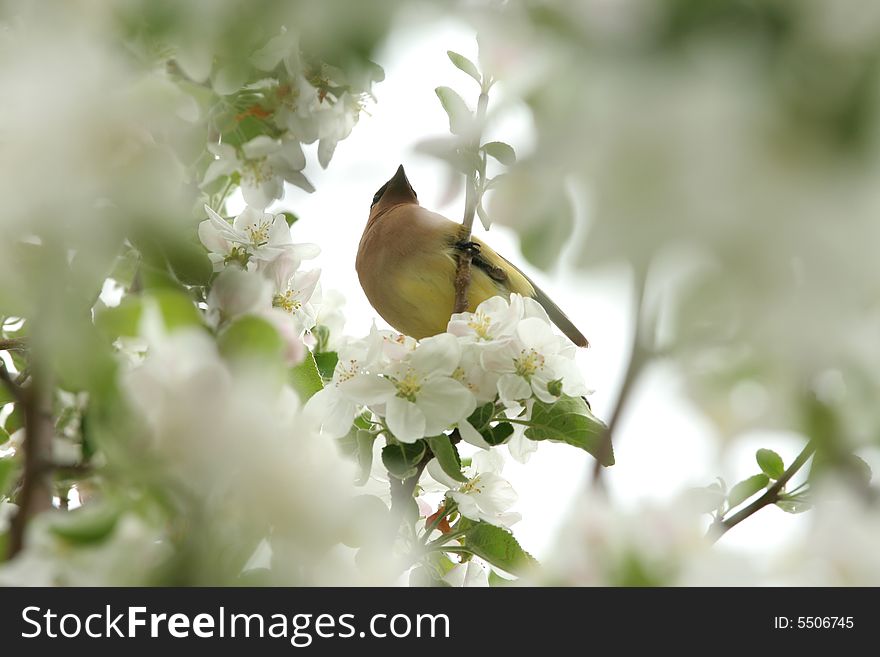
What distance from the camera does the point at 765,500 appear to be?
1.81 ft

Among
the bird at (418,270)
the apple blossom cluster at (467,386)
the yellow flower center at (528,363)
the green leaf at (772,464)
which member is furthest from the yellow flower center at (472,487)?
the bird at (418,270)

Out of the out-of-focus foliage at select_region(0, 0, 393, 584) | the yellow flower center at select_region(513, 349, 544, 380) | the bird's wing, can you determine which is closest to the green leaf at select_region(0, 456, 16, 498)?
the out-of-focus foliage at select_region(0, 0, 393, 584)

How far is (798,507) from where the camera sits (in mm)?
561

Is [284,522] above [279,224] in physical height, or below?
below

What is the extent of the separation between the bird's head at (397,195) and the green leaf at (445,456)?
58 cm

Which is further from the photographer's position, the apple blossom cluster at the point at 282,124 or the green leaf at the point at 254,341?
the apple blossom cluster at the point at 282,124

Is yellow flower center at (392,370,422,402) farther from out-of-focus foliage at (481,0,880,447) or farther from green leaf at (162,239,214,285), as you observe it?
out-of-focus foliage at (481,0,880,447)

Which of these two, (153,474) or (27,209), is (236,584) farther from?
(27,209)

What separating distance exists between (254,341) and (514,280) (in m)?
0.79

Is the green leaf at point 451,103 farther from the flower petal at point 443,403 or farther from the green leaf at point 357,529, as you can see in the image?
the green leaf at point 357,529

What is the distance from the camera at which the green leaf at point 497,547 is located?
599 millimetres

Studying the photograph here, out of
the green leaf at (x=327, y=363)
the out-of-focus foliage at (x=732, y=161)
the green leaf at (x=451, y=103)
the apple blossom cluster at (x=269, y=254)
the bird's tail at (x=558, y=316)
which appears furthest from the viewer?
the bird's tail at (x=558, y=316)
